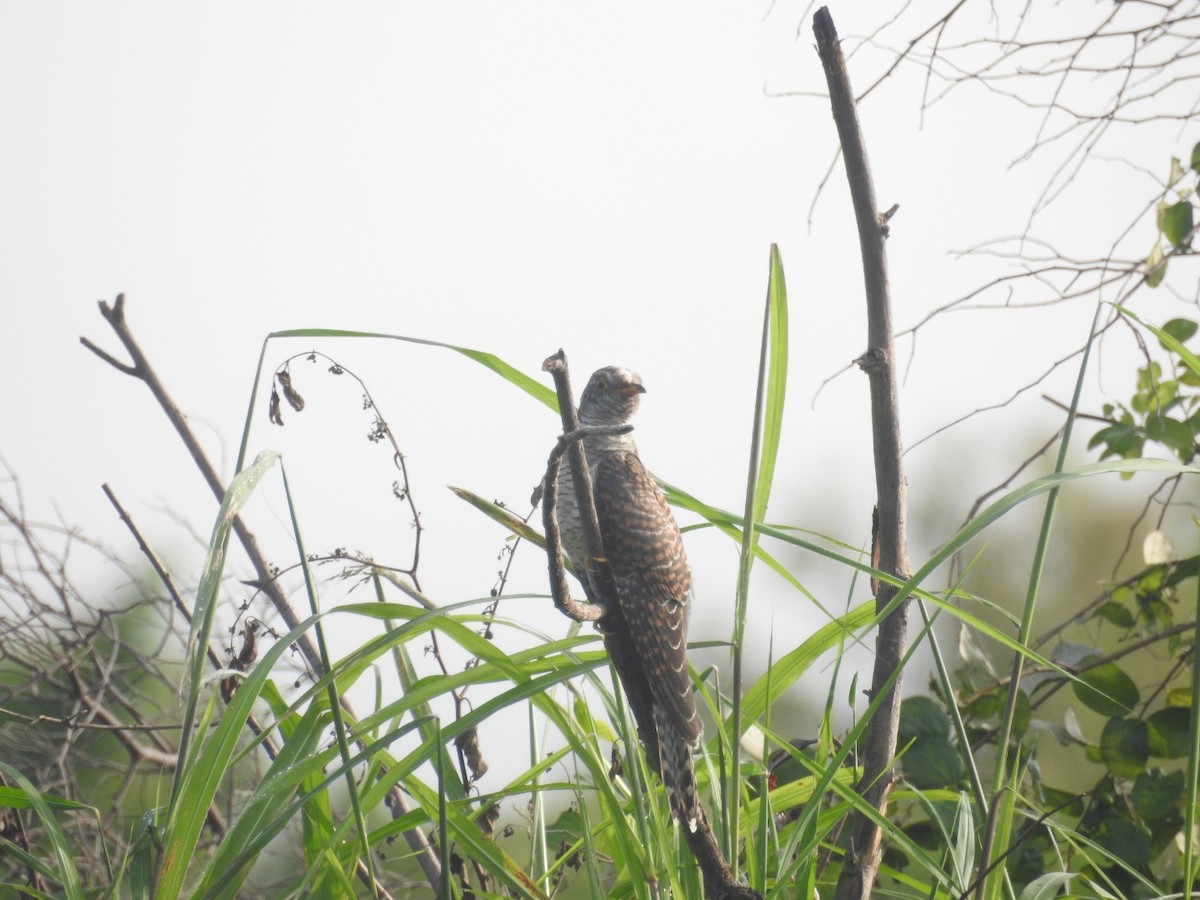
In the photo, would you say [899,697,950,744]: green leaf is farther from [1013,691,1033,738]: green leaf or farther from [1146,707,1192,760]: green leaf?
[1146,707,1192,760]: green leaf

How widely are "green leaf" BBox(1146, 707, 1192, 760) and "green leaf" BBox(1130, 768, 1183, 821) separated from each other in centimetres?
7

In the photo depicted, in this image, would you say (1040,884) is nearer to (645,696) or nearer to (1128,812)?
(645,696)

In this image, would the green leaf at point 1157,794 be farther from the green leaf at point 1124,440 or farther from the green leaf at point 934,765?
the green leaf at point 1124,440

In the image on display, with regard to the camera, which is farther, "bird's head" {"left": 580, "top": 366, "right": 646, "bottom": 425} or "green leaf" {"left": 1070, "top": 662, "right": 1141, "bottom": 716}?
"bird's head" {"left": 580, "top": 366, "right": 646, "bottom": 425}

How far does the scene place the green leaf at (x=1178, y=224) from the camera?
2805mm

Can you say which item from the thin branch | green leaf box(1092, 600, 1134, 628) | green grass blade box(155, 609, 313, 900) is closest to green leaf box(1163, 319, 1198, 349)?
green leaf box(1092, 600, 1134, 628)

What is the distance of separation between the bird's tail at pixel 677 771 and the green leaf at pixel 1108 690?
48.3 inches

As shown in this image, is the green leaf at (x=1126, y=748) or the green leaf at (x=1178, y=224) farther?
the green leaf at (x=1178, y=224)

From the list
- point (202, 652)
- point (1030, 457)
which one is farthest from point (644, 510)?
point (202, 652)

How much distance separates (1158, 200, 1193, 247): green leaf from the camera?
9.20ft

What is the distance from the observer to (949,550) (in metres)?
1.37

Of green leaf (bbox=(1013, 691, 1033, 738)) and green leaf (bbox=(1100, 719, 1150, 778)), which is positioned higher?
green leaf (bbox=(1013, 691, 1033, 738))

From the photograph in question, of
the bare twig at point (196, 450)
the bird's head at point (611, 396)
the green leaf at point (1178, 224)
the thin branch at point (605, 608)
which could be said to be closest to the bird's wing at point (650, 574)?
Result: the thin branch at point (605, 608)

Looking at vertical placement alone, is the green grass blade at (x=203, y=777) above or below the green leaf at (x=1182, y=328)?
below
